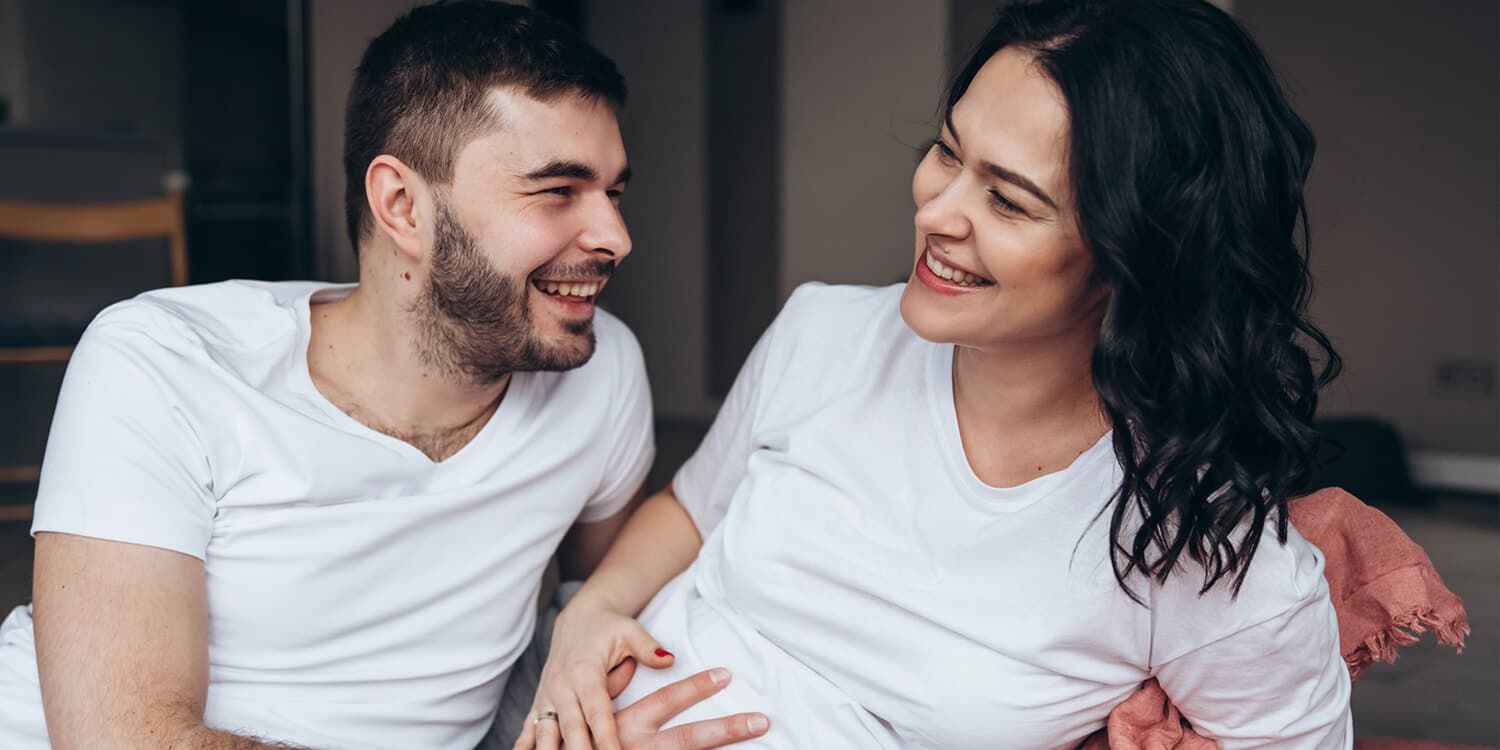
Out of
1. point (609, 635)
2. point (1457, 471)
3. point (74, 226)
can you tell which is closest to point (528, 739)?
point (609, 635)

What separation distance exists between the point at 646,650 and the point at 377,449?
42 centimetres

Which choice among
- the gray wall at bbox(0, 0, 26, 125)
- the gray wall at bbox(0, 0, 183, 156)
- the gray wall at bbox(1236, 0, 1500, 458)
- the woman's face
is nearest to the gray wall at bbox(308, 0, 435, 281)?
the woman's face

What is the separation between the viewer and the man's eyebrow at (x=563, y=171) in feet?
5.13

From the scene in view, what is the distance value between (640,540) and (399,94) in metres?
0.69

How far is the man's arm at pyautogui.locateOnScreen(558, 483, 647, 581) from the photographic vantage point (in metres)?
1.83

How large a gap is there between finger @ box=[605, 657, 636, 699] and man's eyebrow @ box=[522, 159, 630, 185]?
627 millimetres

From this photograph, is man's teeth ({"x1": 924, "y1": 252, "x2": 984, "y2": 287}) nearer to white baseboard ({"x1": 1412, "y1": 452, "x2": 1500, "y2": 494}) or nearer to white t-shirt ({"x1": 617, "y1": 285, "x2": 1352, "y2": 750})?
white t-shirt ({"x1": 617, "y1": 285, "x2": 1352, "y2": 750})

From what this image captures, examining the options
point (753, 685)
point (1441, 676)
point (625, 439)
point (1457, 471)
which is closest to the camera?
point (753, 685)

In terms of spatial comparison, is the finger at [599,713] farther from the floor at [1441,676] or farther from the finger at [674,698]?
the floor at [1441,676]

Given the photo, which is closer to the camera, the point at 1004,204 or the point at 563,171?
the point at 1004,204

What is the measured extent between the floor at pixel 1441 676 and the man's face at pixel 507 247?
73 centimetres

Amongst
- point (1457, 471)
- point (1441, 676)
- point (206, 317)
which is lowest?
point (1457, 471)

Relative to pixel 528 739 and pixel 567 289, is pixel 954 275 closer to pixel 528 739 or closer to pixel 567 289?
pixel 567 289

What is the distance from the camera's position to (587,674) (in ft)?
4.71
